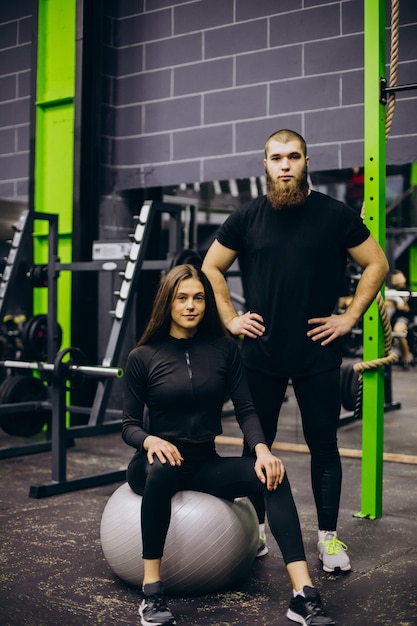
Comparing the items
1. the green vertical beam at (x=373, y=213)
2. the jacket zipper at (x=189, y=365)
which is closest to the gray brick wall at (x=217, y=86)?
the green vertical beam at (x=373, y=213)

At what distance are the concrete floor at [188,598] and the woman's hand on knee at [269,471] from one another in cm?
34

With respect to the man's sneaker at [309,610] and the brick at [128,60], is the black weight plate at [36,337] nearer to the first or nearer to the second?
the brick at [128,60]

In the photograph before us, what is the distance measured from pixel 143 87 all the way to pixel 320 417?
295 cm

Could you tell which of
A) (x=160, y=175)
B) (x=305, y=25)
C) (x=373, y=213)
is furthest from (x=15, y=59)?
(x=373, y=213)

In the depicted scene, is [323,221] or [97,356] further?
[97,356]

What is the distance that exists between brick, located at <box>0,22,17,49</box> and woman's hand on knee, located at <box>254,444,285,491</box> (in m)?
4.12

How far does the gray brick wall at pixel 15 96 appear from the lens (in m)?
5.14

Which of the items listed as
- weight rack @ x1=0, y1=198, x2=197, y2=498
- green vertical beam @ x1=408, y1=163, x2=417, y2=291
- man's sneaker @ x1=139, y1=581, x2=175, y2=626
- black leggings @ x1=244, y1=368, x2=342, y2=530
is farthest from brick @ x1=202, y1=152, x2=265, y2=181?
man's sneaker @ x1=139, y1=581, x2=175, y2=626

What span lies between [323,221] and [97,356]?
270 cm

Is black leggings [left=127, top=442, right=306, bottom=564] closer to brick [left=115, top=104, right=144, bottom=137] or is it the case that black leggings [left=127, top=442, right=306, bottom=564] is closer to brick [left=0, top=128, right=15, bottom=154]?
brick [left=115, top=104, right=144, bottom=137]

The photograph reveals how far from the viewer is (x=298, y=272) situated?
229cm

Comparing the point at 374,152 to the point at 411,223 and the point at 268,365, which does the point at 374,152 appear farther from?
the point at 411,223

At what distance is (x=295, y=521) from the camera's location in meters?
1.96

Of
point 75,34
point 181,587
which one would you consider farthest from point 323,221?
point 75,34
